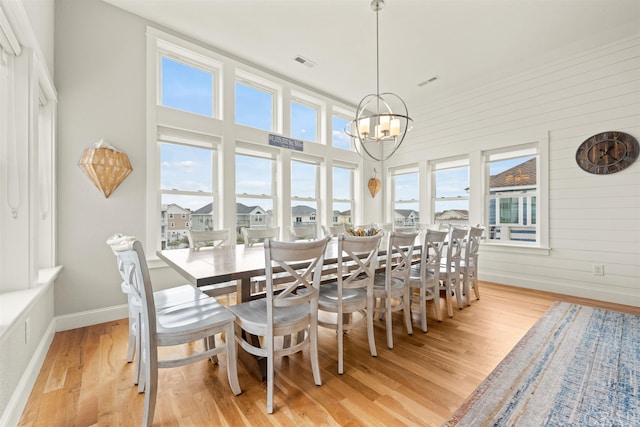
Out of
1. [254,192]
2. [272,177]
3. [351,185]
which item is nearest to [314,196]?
[272,177]

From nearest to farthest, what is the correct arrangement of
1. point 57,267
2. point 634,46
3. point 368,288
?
point 368,288
point 57,267
point 634,46

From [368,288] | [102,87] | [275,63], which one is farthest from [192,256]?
[275,63]

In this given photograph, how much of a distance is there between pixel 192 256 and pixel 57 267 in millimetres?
1523

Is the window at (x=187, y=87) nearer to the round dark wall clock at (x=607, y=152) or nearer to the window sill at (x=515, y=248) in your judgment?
the window sill at (x=515, y=248)

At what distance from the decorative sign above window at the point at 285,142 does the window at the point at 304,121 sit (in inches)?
5.9

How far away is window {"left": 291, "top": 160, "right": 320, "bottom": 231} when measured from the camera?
4.86m

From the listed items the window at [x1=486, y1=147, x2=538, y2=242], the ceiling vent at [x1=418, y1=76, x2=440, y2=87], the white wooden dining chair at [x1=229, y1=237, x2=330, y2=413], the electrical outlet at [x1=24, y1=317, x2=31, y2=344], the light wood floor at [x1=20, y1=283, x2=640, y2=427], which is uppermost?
the ceiling vent at [x1=418, y1=76, x2=440, y2=87]

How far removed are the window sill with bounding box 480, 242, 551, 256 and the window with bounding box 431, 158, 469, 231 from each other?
57 cm

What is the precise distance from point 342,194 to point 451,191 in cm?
212

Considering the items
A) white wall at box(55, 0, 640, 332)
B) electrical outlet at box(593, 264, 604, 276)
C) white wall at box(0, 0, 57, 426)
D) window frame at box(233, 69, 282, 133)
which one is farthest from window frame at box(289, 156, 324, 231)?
electrical outlet at box(593, 264, 604, 276)

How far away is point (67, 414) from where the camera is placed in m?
1.54

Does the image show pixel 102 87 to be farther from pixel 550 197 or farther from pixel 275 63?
pixel 550 197

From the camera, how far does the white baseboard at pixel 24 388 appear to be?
1434 mm

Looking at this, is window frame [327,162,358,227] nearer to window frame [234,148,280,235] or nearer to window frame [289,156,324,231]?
window frame [289,156,324,231]
